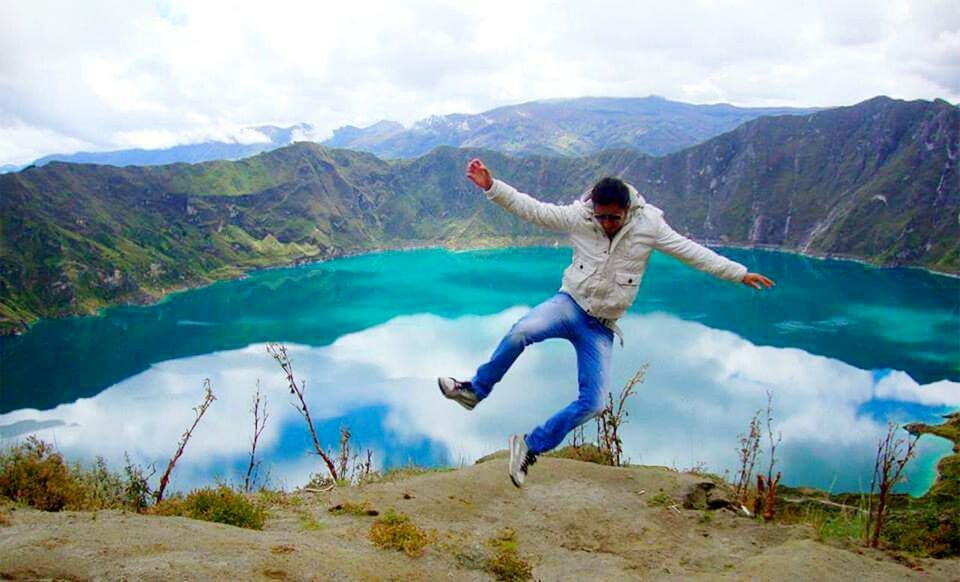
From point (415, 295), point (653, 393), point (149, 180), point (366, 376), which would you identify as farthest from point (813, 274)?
point (149, 180)

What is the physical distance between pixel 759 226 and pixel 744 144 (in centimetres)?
3772

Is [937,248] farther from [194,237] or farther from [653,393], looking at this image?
[194,237]

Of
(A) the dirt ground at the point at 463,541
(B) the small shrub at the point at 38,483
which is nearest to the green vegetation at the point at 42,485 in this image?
(B) the small shrub at the point at 38,483

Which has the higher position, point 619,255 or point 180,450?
point 619,255

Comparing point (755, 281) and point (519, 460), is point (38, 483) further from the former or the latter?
point (755, 281)

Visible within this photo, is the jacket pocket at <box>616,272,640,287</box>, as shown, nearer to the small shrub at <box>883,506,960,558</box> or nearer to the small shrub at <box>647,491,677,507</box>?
the small shrub at <box>647,491,677,507</box>

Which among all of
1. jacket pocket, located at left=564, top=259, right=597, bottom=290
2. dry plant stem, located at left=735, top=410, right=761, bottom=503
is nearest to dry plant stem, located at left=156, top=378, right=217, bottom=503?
jacket pocket, located at left=564, top=259, right=597, bottom=290

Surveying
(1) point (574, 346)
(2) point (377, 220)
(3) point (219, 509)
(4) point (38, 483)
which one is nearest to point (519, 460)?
(1) point (574, 346)

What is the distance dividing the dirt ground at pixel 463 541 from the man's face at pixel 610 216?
2.57 metres

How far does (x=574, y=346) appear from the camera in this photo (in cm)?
482

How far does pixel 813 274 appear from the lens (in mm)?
109938

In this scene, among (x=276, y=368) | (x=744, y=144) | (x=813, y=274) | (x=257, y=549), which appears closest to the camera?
(x=257, y=549)

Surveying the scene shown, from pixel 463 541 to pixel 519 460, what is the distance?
0.78 m

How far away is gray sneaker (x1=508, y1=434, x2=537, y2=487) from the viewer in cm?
514
